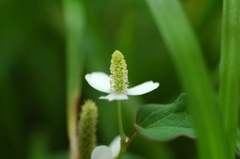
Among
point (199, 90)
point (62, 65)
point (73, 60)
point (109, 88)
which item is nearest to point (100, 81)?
point (109, 88)

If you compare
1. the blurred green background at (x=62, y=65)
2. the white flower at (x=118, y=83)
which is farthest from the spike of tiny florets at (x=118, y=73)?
the blurred green background at (x=62, y=65)

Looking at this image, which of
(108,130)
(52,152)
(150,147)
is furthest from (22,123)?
(150,147)

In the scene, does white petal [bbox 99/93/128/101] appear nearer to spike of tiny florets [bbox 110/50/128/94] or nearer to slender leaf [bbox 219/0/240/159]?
spike of tiny florets [bbox 110/50/128/94]

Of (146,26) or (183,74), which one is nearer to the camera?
(183,74)

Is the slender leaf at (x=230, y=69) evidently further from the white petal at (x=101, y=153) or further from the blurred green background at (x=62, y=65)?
the blurred green background at (x=62, y=65)

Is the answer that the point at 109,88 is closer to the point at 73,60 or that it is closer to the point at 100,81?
the point at 100,81

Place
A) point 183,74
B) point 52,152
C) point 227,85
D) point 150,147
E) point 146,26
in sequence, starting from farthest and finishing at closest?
1. point 146,26
2. point 52,152
3. point 150,147
4. point 227,85
5. point 183,74

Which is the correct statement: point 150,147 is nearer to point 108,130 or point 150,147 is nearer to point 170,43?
point 108,130

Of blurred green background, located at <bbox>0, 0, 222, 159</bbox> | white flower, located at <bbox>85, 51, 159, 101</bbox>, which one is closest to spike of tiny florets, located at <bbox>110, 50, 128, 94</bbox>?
white flower, located at <bbox>85, 51, 159, 101</bbox>
